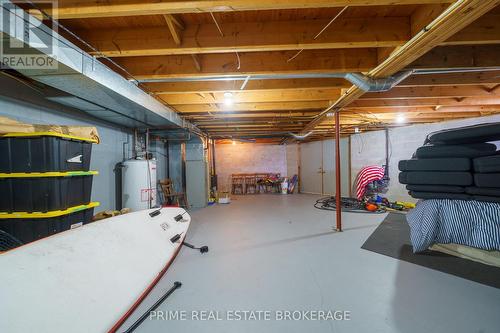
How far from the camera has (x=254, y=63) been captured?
216 centimetres

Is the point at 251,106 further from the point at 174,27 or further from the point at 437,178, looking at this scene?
the point at 437,178

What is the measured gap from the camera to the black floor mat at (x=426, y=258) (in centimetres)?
195

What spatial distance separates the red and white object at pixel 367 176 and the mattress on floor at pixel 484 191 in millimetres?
3940

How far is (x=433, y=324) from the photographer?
4.51ft

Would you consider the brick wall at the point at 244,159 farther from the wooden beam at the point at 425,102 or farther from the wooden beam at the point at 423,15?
the wooden beam at the point at 423,15

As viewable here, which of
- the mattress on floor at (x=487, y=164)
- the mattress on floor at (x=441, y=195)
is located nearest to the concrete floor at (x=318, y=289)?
the mattress on floor at (x=441, y=195)

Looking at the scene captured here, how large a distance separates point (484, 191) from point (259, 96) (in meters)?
2.59

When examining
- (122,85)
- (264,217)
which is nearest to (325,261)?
(264,217)

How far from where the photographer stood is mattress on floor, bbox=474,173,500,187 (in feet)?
5.57

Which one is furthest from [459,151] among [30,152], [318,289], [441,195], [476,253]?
[30,152]

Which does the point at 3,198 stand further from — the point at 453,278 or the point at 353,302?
the point at 453,278

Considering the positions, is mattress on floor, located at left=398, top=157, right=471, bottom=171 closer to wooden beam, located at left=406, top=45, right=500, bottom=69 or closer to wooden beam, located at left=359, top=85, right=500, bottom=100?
wooden beam, located at left=406, top=45, right=500, bottom=69

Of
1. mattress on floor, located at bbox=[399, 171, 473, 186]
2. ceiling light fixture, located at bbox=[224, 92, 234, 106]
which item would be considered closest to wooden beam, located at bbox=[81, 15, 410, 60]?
ceiling light fixture, located at bbox=[224, 92, 234, 106]

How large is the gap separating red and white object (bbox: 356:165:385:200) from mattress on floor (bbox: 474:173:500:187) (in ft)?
13.2
